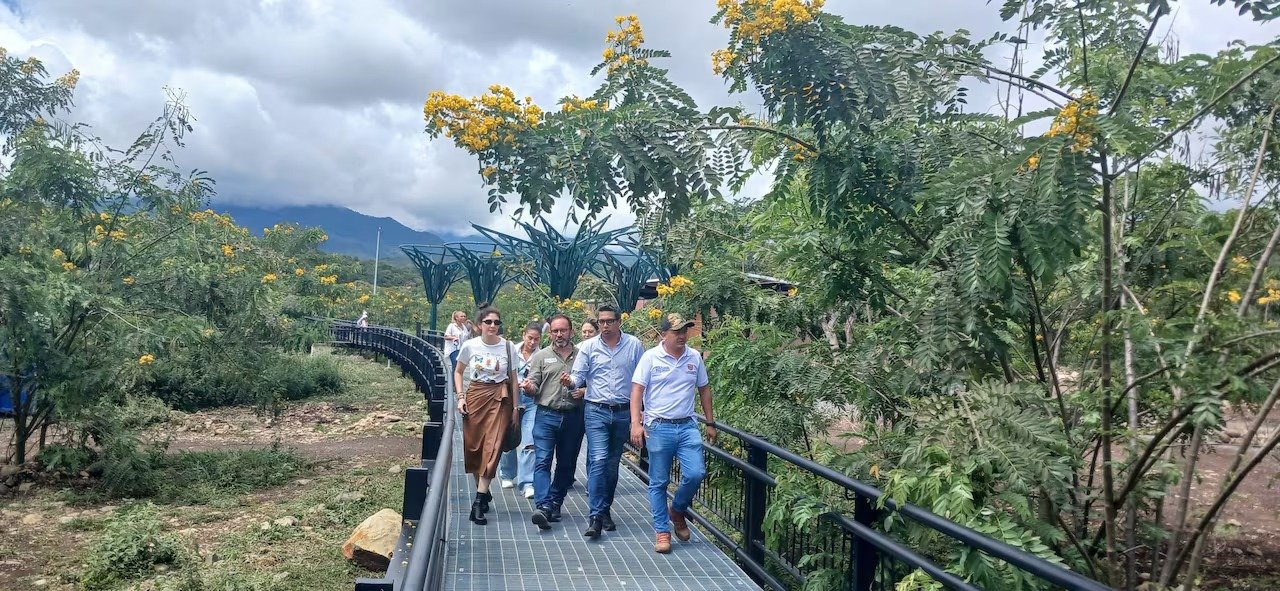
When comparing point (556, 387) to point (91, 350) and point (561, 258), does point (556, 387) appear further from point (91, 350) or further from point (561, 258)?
point (561, 258)

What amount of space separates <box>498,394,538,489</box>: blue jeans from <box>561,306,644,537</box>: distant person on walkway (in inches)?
62.9

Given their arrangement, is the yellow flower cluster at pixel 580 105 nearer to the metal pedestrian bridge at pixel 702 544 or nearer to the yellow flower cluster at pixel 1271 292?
the metal pedestrian bridge at pixel 702 544

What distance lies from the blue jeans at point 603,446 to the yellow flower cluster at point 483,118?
2593 millimetres

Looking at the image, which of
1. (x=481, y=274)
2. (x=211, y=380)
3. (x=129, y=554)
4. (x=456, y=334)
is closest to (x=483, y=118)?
(x=129, y=554)

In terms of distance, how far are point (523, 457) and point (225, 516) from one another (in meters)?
4.71

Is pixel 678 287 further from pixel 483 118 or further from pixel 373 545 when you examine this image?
pixel 483 118

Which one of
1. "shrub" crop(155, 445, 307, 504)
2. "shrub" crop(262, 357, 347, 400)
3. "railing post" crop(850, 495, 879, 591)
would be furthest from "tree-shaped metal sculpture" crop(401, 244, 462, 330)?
"railing post" crop(850, 495, 879, 591)

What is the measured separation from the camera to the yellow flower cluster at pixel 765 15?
15.2 feet

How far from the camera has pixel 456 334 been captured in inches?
549

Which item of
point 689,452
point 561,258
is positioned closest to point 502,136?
point 689,452

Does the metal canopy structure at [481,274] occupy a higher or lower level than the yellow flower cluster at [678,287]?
higher

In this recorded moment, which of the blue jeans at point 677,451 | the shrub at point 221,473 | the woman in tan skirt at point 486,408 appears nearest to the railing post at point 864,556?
the blue jeans at point 677,451

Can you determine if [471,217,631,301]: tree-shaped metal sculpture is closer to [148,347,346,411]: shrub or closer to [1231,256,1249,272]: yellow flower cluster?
[148,347,346,411]: shrub

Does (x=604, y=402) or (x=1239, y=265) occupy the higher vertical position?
(x=1239, y=265)
